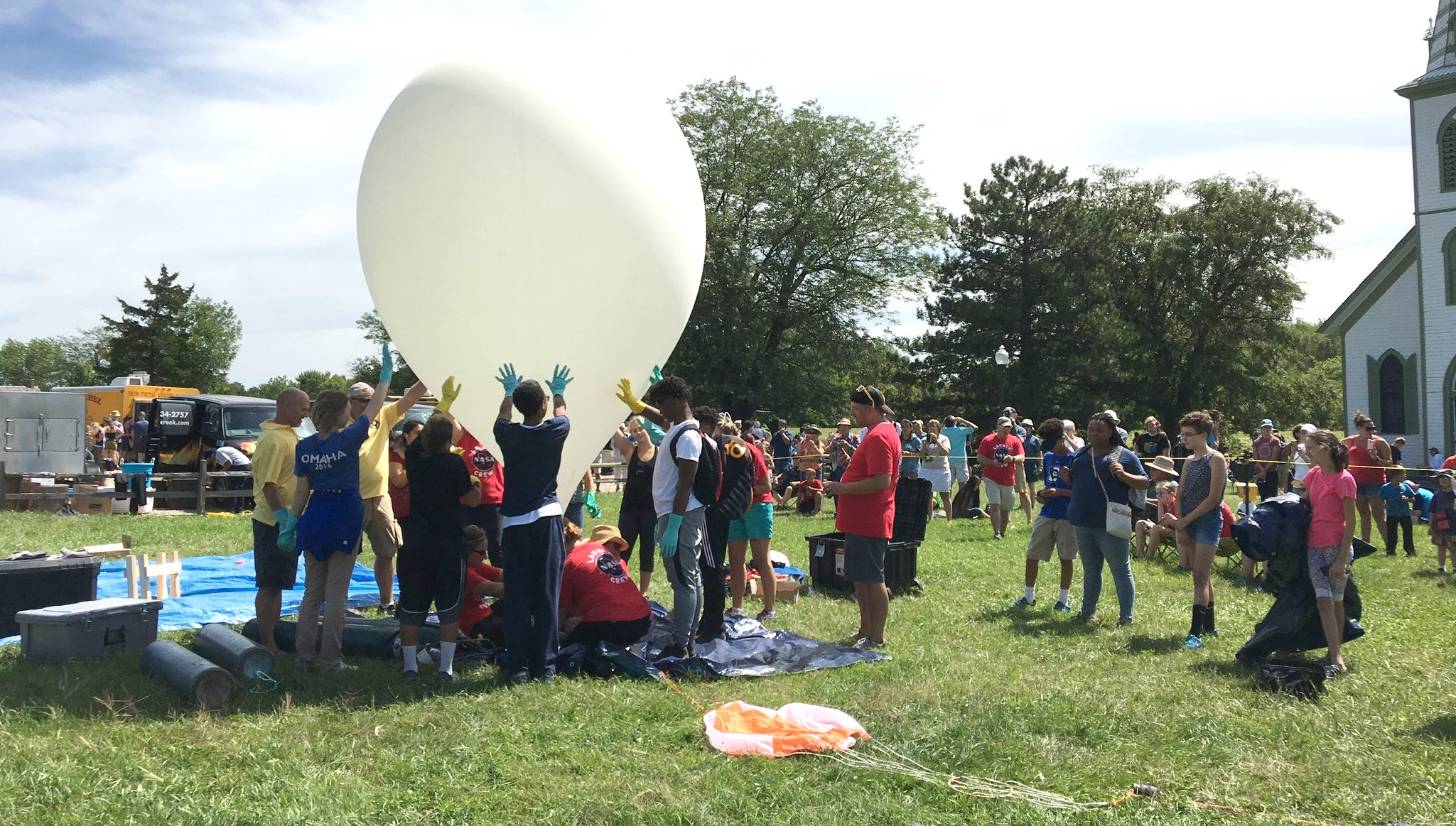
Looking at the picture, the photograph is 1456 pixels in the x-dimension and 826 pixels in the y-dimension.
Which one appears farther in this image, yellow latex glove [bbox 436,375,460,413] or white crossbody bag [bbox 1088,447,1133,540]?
white crossbody bag [bbox 1088,447,1133,540]

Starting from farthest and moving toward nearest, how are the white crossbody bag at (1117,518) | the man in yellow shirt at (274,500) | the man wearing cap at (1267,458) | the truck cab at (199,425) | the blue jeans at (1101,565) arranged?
the truck cab at (199,425) → the man wearing cap at (1267,458) → the blue jeans at (1101,565) → the white crossbody bag at (1117,518) → the man in yellow shirt at (274,500)

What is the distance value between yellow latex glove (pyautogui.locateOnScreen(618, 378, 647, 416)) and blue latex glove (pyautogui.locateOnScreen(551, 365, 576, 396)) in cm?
36

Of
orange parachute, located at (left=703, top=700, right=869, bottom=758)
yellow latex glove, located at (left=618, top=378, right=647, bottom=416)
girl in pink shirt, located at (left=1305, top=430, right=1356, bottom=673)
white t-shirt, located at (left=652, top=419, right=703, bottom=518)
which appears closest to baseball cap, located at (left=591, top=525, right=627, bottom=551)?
white t-shirt, located at (left=652, top=419, right=703, bottom=518)

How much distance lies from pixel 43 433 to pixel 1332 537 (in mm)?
18559

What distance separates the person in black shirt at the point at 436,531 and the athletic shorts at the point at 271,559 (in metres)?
0.92

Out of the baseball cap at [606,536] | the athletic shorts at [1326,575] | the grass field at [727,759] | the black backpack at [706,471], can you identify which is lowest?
the grass field at [727,759]

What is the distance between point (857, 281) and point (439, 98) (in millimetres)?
30339

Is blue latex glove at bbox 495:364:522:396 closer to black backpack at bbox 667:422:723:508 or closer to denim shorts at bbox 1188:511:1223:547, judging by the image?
black backpack at bbox 667:422:723:508

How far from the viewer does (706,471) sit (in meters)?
6.39

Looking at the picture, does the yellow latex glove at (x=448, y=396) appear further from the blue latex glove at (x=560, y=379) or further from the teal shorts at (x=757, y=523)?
the teal shorts at (x=757, y=523)

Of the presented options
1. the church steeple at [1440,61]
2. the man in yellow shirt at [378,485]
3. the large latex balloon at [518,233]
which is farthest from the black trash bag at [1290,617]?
the church steeple at [1440,61]

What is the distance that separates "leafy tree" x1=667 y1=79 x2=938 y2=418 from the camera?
33.6 meters

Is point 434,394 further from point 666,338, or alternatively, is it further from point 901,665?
point 901,665

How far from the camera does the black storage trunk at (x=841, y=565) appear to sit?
8992mm
